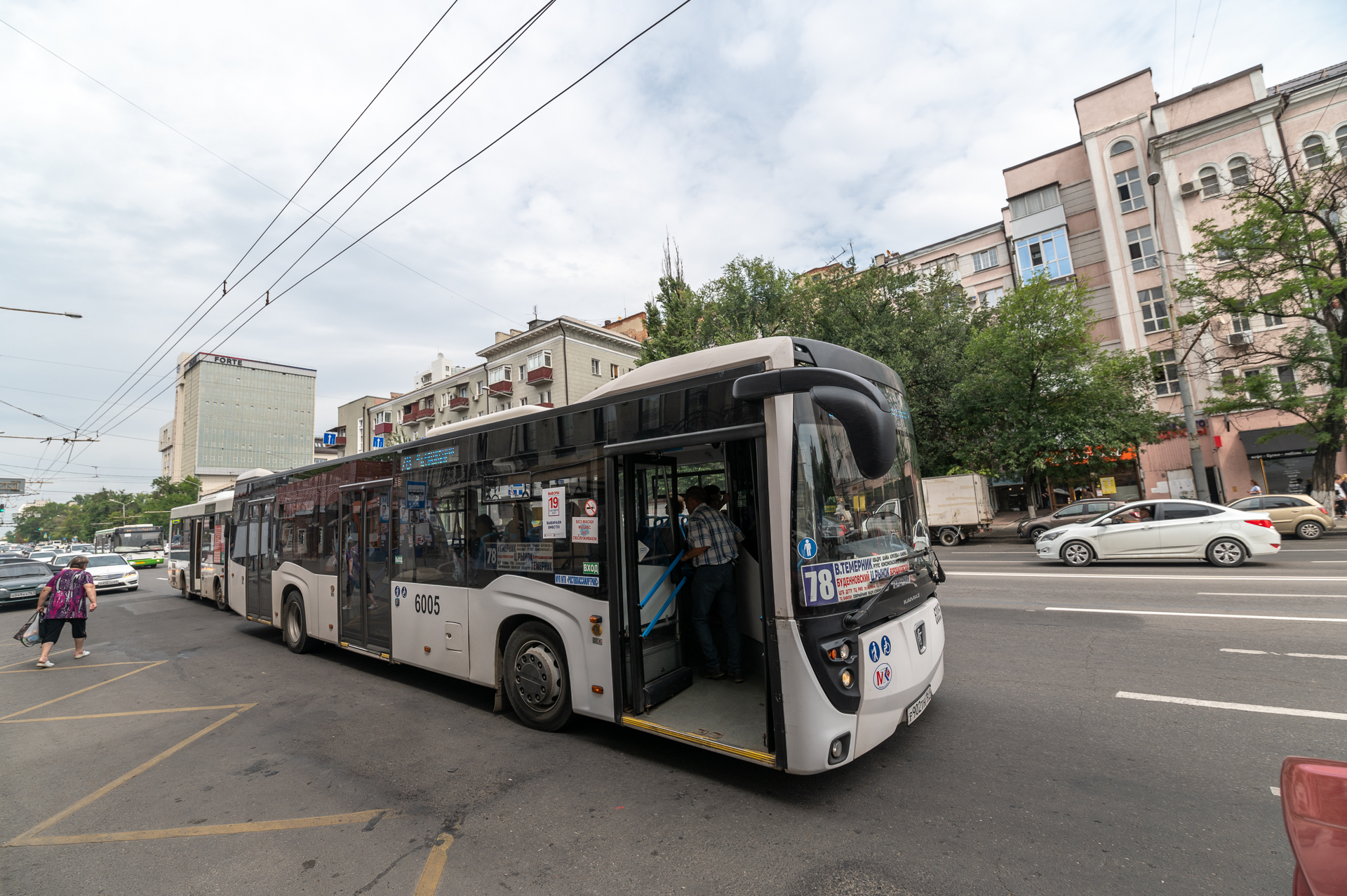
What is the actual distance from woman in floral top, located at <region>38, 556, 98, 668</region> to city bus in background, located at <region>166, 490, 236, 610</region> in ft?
8.68

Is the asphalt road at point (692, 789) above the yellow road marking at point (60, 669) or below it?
below

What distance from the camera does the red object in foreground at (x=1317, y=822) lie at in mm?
1503

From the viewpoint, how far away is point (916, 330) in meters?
26.7

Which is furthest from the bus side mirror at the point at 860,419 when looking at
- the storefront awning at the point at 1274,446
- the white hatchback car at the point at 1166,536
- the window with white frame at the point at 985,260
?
the window with white frame at the point at 985,260

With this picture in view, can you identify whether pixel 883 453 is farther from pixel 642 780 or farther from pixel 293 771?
pixel 293 771

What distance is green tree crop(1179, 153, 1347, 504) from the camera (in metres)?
18.7

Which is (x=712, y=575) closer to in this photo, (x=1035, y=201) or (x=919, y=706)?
(x=919, y=706)

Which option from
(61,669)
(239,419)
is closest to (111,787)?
(61,669)

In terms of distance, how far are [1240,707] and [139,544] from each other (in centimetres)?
4450

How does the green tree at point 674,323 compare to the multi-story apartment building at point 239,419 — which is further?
the multi-story apartment building at point 239,419

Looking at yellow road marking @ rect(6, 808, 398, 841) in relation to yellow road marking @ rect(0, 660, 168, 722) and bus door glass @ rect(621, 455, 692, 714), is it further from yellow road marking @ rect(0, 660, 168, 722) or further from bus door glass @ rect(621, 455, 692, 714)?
yellow road marking @ rect(0, 660, 168, 722)

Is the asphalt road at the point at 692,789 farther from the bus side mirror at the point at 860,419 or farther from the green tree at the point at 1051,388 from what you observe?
the green tree at the point at 1051,388

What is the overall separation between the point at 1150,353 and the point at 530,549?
28501 mm

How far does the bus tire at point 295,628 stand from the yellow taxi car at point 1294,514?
23.8 meters
